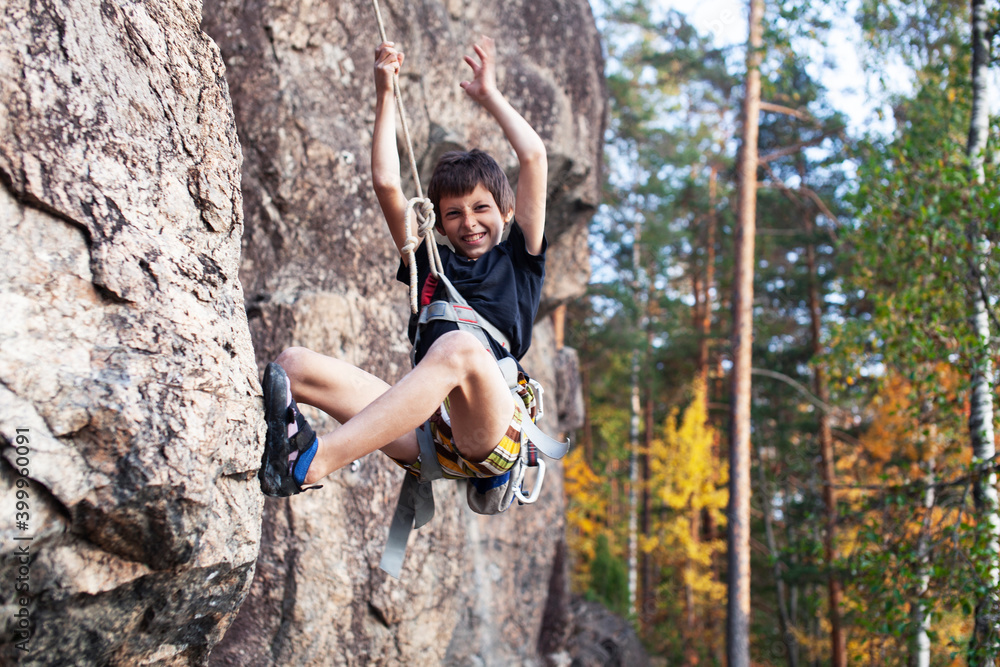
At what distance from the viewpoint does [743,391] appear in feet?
30.7

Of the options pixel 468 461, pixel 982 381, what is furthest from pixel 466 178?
pixel 982 381

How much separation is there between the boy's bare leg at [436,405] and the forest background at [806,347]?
11.2 ft

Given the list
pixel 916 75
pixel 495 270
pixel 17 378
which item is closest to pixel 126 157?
pixel 17 378

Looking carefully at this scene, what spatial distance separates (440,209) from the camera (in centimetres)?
279

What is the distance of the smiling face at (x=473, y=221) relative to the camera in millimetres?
2717

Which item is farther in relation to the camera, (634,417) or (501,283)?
(634,417)

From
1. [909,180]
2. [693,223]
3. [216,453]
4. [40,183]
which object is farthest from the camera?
[693,223]

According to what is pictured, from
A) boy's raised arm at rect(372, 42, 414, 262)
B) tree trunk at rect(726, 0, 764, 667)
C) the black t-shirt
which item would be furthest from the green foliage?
boy's raised arm at rect(372, 42, 414, 262)

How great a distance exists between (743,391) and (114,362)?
871 centimetres

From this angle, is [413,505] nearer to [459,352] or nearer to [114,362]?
[459,352]

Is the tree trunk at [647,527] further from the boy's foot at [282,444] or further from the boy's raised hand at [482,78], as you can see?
the boy's foot at [282,444]

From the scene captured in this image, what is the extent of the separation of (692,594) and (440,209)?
1462 centimetres

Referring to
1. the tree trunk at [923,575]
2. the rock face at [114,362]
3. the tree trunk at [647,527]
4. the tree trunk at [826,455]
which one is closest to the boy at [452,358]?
the rock face at [114,362]

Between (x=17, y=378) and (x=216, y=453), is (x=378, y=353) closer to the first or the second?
(x=216, y=453)
